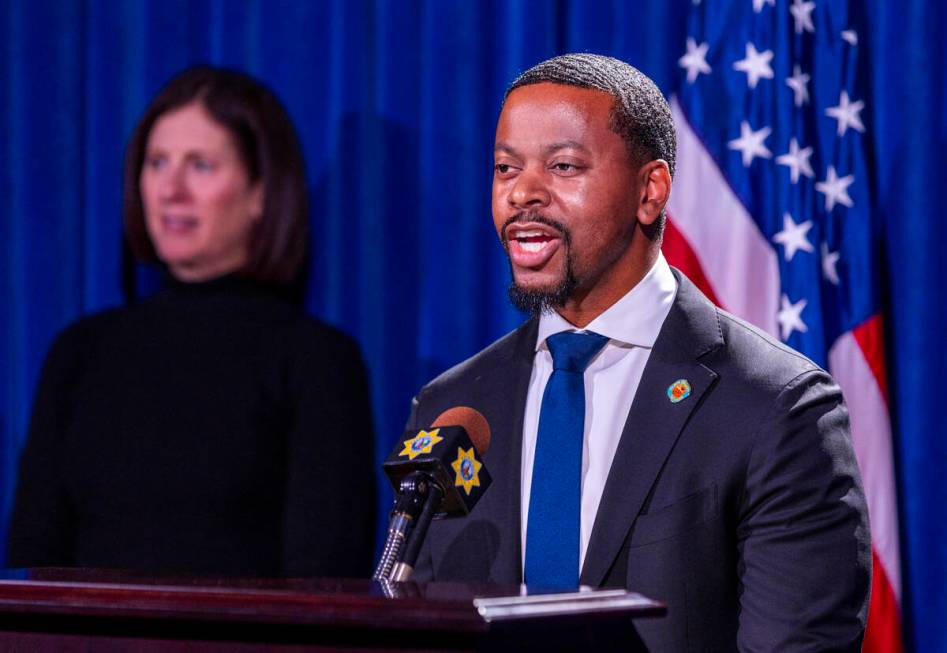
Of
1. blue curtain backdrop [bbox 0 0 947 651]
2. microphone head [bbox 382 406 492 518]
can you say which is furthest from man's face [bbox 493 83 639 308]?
blue curtain backdrop [bbox 0 0 947 651]

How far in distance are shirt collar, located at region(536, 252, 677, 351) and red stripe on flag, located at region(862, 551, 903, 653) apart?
734 mm

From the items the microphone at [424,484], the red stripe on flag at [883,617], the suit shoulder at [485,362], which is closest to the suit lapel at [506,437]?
the suit shoulder at [485,362]

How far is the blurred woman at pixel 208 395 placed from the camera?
7.05 feet

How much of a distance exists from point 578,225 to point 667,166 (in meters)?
0.20

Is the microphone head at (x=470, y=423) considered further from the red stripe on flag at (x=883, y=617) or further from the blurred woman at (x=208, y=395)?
the red stripe on flag at (x=883, y=617)

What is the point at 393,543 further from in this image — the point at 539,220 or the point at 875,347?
the point at 875,347

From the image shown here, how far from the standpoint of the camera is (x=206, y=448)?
2.18m

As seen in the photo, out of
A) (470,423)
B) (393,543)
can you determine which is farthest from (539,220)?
(393,543)

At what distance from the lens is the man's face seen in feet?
5.78

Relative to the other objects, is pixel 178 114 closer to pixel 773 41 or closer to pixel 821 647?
pixel 773 41

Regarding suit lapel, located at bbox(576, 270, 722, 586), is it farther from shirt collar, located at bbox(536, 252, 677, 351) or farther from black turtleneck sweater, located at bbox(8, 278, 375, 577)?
black turtleneck sweater, located at bbox(8, 278, 375, 577)

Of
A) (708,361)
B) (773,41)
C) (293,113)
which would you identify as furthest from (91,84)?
(708,361)

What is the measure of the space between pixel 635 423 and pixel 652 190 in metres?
0.38

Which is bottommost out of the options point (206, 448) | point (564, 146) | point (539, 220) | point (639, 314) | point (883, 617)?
point (883, 617)
